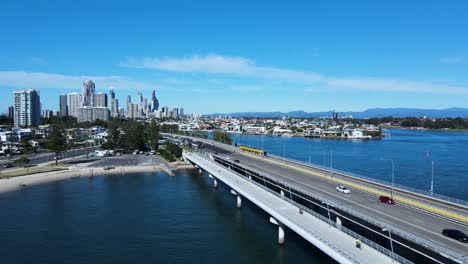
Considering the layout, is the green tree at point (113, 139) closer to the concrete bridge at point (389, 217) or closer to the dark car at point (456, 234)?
the concrete bridge at point (389, 217)

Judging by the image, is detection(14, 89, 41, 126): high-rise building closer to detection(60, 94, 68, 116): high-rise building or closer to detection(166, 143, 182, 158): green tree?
detection(166, 143, 182, 158): green tree

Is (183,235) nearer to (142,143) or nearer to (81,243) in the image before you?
(81,243)


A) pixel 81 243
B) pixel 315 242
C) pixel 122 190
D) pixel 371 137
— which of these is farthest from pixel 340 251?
pixel 371 137

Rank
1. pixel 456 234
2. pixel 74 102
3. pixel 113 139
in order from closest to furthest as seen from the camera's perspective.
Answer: pixel 456 234, pixel 113 139, pixel 74 102

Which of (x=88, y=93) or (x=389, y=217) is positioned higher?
(x=88, y=93)

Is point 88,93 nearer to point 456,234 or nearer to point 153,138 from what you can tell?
point 153,138

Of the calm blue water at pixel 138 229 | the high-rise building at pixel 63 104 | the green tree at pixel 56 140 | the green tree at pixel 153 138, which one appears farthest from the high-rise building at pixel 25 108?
the calm blue water at pixel 138 229

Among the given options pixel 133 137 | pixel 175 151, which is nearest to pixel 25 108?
pixel 133 137
